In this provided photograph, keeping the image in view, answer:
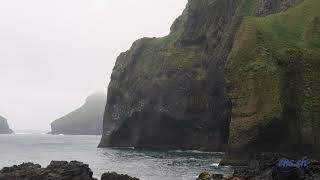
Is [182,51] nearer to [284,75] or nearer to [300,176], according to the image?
[284,75]

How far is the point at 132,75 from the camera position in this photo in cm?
16662

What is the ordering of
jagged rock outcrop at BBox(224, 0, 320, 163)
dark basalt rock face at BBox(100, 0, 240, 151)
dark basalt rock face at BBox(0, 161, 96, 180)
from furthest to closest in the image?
1. dark basalt rock face at BBox(100, 0, 240, 151)
2. jagged rock outcrop at BBox(224, 0, 320, 163)
3. dark basalt rock face at BBox(0, 161, 96, 180)

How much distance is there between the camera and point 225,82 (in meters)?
121

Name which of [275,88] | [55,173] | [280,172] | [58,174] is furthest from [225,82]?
[280,172]

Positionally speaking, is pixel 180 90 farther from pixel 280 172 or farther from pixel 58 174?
pixel 280 172

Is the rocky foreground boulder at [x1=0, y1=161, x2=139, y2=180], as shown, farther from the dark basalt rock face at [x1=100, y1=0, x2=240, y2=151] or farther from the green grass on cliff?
the dark basalt rock face at [x1=100, y1=0, x2=240, y2=151]

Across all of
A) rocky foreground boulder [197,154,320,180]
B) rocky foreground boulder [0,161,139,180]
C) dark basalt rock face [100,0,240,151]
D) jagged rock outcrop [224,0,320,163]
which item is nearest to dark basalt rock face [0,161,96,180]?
rocky foreground boulder [0,161,139,180]

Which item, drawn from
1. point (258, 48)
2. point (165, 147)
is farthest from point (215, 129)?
point (258, 48)

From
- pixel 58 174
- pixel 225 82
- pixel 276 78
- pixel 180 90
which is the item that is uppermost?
pixel 180 90

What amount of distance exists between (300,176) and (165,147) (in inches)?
3689

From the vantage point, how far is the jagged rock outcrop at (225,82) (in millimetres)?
94312

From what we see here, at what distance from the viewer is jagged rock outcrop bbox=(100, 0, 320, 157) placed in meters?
94.3

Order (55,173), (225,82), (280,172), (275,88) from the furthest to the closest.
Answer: (225,82) → (275,88) → (55,173) → (280,172)

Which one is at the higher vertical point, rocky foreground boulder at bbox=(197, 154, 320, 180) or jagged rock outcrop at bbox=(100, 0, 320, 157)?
jagged rock outcrop at bbox=(100, 0, 320, 157)
